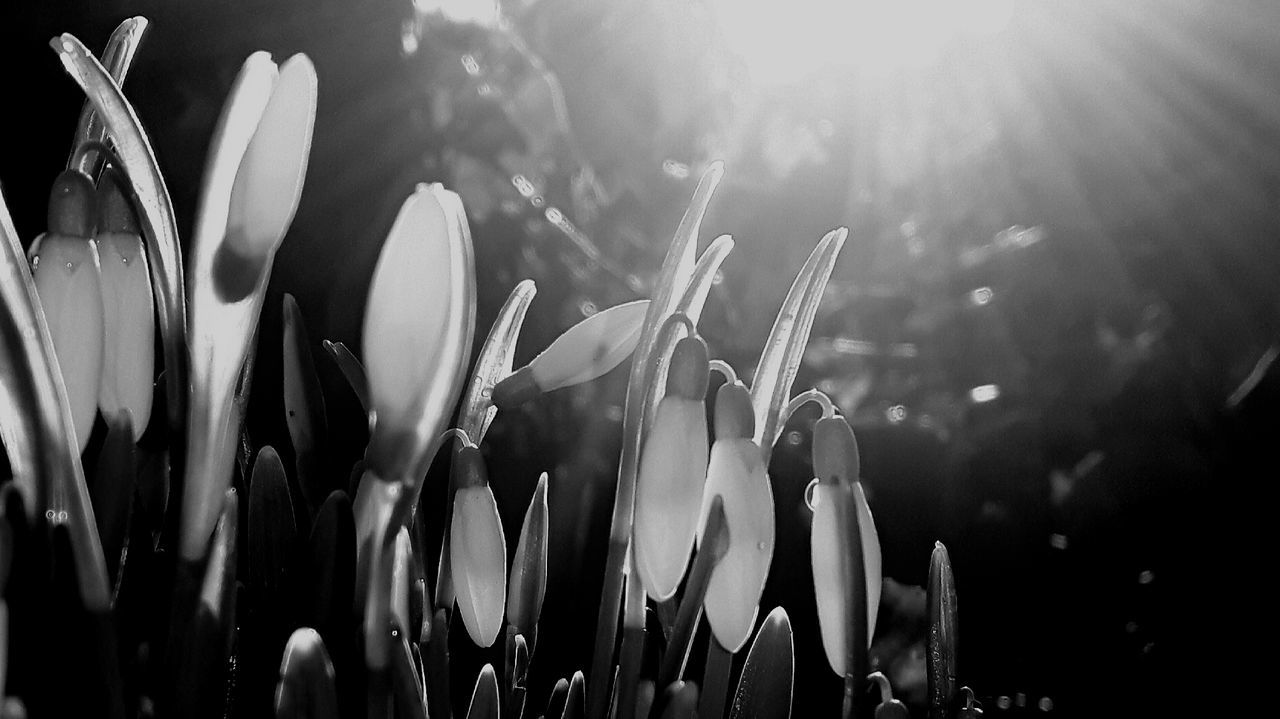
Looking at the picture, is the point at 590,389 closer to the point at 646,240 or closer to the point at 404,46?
the point at 646,240

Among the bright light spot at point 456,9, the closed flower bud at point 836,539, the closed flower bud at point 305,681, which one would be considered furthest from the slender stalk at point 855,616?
the bright light spot at point 456,9

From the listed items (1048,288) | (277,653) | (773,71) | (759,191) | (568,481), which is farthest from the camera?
(773,71)

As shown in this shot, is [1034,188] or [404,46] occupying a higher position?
[1034,188]

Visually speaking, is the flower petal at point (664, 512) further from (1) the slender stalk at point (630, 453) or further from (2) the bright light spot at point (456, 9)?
(2) the bright light spot at point (456, 9)

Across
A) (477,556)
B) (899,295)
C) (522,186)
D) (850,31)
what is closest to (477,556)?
(477,556)

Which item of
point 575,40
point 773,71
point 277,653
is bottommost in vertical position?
point 277,653

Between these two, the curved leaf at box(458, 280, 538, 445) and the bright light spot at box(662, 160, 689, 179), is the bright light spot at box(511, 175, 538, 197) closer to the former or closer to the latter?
the bright light spot at box(662, 160, 689, 179)

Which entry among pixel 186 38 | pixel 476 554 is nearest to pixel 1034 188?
pixel 186 38
